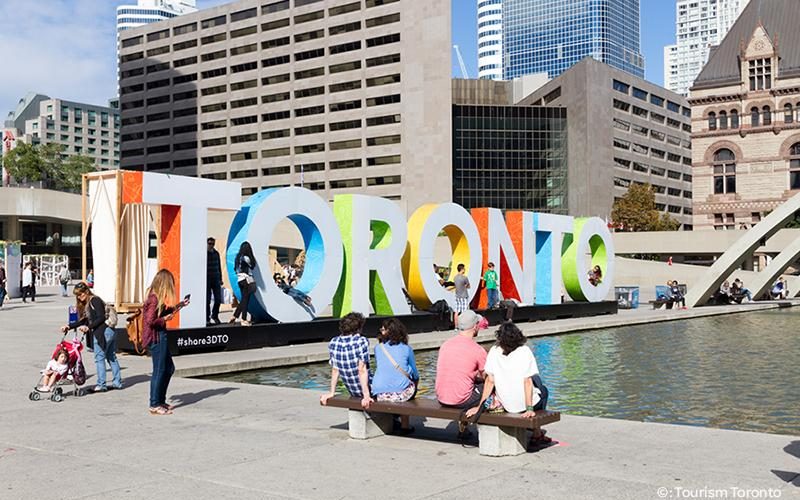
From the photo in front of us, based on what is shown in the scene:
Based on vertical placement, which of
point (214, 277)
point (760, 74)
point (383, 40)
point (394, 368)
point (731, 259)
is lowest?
point (394, 368)

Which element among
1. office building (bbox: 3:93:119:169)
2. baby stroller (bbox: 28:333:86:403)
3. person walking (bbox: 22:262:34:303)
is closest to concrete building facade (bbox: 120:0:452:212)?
person walking (bbox: 22:262:34:303)

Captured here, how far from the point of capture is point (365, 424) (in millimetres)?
8203

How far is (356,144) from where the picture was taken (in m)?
99.9

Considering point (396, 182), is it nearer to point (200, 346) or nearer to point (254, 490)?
point (200, 346)

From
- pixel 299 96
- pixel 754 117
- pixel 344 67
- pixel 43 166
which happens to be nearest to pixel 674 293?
pixel 754 117

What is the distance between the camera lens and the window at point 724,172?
91.4 meters

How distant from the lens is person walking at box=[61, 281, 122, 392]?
37.4ft

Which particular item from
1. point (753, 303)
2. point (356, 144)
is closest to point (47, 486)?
point (753, 303)

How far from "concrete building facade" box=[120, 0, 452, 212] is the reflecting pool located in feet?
235

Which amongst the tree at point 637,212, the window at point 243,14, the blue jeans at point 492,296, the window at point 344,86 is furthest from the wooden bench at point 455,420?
the window at point 243,14

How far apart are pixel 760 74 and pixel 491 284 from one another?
80.8 meters

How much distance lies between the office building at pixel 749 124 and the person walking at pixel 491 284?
7128cm

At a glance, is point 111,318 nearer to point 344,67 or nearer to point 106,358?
point 106,358

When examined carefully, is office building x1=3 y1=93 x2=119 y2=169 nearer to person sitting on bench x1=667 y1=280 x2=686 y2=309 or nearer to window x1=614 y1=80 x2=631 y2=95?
window x1=614 y1=80 x2=631 y2=95
